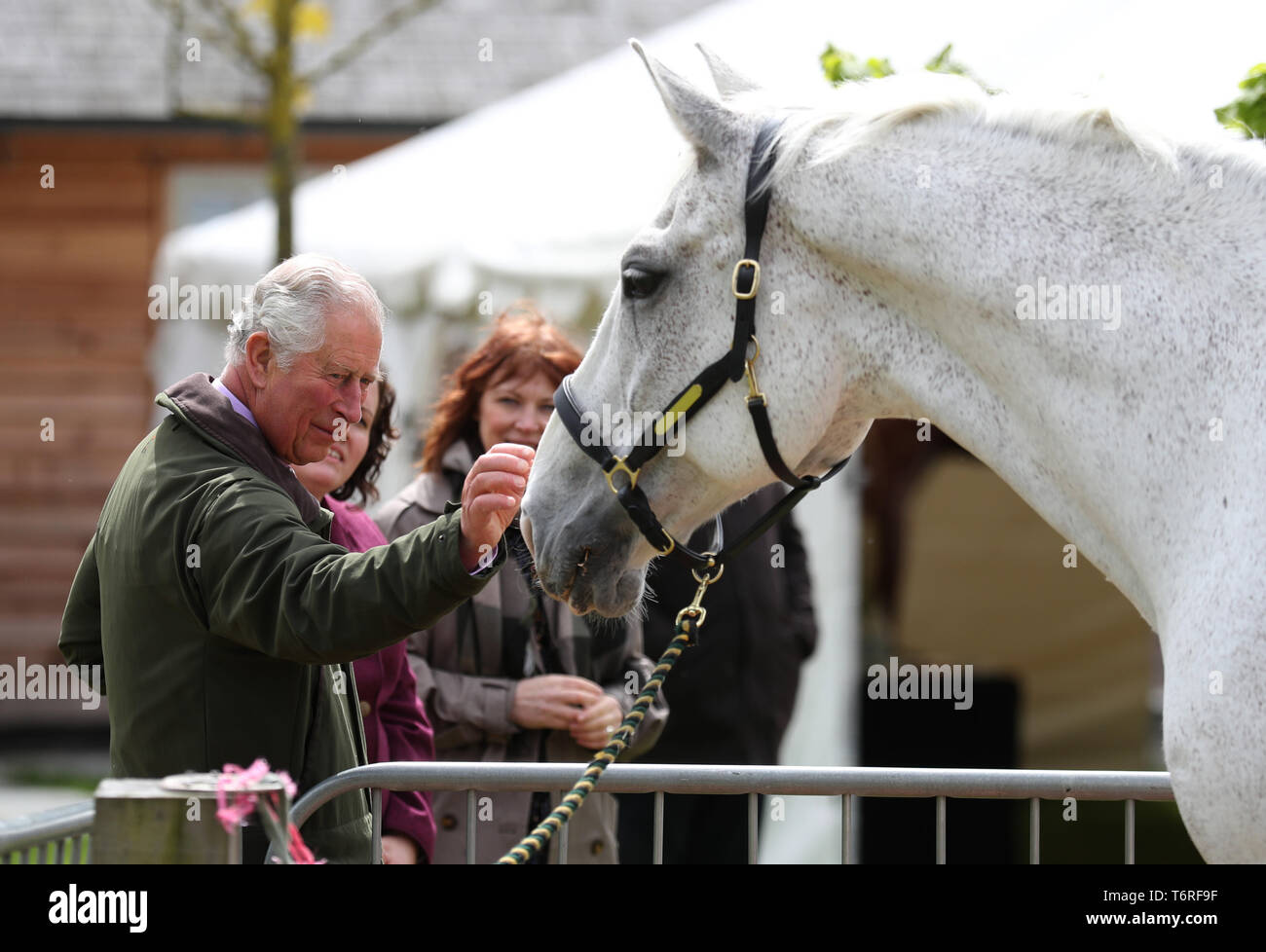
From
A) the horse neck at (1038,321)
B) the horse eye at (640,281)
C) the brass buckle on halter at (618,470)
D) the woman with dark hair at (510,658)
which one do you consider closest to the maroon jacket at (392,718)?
the woman with dark hair at (510,658)

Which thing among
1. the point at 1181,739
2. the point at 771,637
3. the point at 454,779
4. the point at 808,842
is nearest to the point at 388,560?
the point at 454,779

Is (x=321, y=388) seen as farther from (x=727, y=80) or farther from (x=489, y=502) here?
(x=727, y=80)

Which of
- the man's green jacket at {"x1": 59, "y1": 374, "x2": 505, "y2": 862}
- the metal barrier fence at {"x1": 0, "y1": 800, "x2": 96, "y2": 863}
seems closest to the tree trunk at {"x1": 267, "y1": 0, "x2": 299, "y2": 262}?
the man's green jacket at {"x1": 59, "y1": 374, "x2": 505, "y2": 862}

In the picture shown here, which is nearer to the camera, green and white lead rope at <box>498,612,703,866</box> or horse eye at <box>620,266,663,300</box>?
green and white lead rope at <box>498,612,703,866</box>

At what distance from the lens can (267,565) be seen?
7.29 ft

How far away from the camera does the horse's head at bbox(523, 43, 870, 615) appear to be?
2.39 m

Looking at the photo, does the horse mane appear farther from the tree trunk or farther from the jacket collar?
the tree trunk

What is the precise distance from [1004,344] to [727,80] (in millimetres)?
752

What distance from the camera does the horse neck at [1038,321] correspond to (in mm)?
2113

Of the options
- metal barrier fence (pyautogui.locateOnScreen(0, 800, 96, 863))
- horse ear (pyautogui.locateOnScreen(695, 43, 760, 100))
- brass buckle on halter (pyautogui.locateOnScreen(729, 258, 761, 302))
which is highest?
horse ear (pyautogui.locateOnScreen(695, 43, 760, 100))

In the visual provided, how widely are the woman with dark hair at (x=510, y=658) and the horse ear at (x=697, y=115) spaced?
1423 mm

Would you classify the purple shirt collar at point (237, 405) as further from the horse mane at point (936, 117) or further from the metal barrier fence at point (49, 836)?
the horse mane at point (936, 117)

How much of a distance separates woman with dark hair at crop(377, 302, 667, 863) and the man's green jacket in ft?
3.49

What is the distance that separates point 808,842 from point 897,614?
404cm
